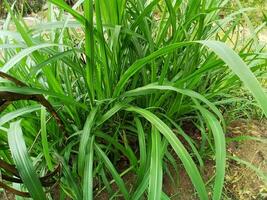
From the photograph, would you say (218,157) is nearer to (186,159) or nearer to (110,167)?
(186,159)

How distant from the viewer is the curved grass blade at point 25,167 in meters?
0.92

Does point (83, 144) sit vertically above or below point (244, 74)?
below

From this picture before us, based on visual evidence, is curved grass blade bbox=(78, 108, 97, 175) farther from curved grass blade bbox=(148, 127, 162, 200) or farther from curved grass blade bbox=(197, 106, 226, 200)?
curved grass blade bbox=(197, 106, 226, 200)

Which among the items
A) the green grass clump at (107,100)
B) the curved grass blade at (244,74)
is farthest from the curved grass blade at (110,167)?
the curved grass blade at (244,74)

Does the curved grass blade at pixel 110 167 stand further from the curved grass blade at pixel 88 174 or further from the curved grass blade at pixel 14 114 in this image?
the curved grass blade at pixel 14 114

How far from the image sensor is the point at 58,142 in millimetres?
1263

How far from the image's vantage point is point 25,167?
93cm

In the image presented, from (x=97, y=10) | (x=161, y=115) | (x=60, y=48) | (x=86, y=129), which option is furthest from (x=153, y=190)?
(x=60, y=48)

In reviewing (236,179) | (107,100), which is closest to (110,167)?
(107,100)

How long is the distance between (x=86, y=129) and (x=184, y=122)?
18.6 inches

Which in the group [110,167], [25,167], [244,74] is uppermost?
[244,74]

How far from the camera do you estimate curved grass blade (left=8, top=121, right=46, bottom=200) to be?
0.92 metres

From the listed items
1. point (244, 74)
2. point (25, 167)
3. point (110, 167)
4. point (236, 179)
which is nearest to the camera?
point (244, 74)

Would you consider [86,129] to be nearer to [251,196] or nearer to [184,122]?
[184,122]
